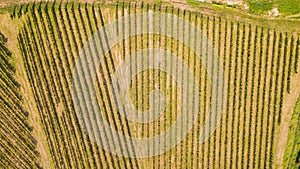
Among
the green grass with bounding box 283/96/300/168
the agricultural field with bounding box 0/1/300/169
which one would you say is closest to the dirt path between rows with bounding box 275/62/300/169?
the agricultural field with bounding box 0/1/300/169

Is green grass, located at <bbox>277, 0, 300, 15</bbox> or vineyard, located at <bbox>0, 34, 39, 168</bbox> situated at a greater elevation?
green grass, located at <bbox>277, 0, 300, 15</bbox>

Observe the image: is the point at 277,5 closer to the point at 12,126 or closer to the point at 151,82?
the point at 151,82

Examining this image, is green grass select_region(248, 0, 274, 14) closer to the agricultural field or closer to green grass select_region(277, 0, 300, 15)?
the agricultural field

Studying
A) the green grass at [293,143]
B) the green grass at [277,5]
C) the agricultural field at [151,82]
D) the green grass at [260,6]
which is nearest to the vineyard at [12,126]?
the agricultural field at [151,82]

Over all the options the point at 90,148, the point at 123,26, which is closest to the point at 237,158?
the point at 90,148

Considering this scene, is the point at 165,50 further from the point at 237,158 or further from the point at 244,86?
the point at 237,158
